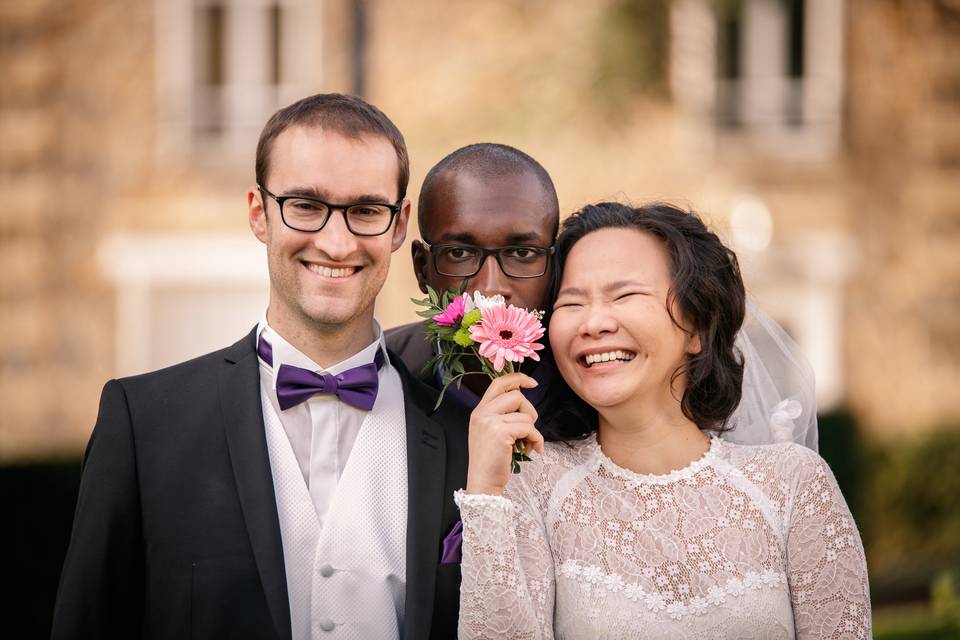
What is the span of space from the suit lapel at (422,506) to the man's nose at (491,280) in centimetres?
41

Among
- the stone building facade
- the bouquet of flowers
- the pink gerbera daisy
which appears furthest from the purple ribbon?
the stone building facade

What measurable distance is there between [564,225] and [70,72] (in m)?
9.90

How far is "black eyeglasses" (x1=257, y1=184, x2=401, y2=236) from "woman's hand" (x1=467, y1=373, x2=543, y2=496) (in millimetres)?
592

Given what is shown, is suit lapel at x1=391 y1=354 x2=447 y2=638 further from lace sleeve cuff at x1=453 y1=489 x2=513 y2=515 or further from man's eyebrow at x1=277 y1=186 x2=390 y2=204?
man's eyebrow at x1=277 y1=186 x2=390 y2=204

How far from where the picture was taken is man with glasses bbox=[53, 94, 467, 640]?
2.73 m

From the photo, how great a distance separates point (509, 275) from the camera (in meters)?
3.34

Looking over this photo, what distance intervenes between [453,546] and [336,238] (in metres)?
0.92

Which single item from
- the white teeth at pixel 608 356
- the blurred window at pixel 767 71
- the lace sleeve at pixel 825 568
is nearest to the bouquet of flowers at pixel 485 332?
the white teeth at pixel 608 356

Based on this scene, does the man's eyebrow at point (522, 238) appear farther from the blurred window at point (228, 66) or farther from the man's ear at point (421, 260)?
the blurred window at point (228, 66)

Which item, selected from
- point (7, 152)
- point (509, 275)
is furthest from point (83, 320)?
point (509, 275)

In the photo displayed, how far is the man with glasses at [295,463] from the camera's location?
273 cm

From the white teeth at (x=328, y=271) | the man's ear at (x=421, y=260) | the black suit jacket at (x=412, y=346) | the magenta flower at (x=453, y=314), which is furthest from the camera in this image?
the black suit jacket at (x=412, y=346)

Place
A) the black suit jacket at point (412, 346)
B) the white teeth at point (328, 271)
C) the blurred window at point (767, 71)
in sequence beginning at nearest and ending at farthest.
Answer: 1. the white teeth at point (328, 271)
2. the black suit jacket at point (412, 346)
3. the blurred window at point (767, 71)

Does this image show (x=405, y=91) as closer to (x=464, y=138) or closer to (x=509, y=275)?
(x=464, y=138)
